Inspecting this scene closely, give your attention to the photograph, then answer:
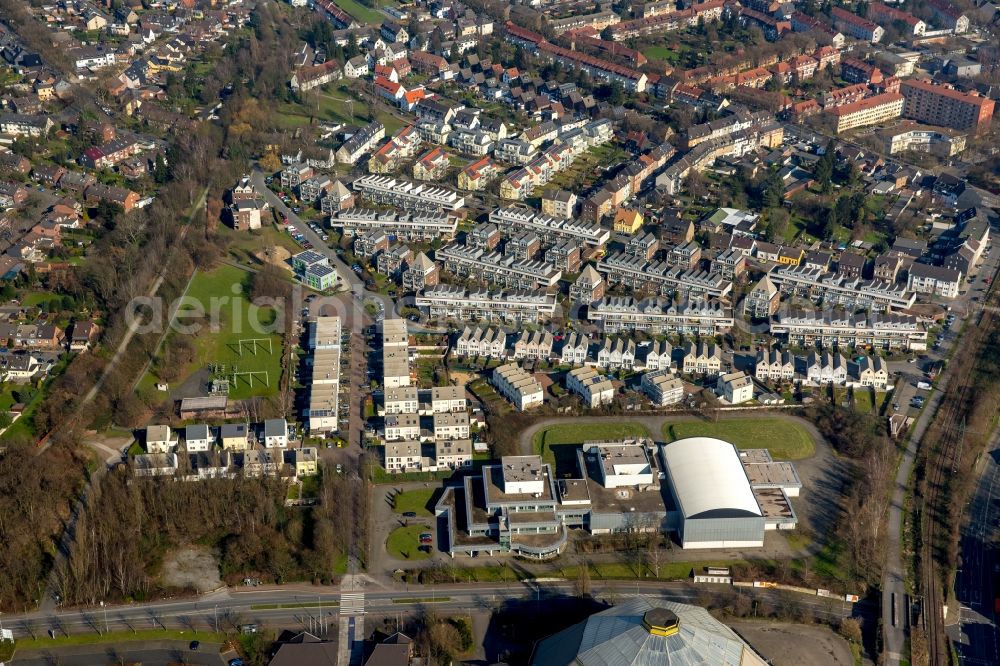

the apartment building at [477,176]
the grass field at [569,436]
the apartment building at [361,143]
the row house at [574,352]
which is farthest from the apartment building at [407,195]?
the grass field at [569,436]

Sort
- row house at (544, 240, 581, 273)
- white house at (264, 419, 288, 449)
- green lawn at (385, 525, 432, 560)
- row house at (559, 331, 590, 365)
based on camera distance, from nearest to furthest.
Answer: green lawn at (385, 525, 432, 560) → white house at (264, 419, 288, 449) → row house at (559, 331, 590, 365) → row house at (544, 240, 581, 273)

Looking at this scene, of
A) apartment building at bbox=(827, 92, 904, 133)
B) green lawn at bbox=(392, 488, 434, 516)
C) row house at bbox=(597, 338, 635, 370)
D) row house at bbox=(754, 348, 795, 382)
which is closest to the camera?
green lawn at bbox=(392, 488, 434, 516)

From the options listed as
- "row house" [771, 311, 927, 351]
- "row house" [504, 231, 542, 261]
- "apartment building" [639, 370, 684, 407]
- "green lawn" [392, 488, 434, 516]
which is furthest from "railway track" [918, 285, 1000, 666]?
"row house" [504, 231, 542, 261]

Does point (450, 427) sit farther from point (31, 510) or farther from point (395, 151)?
point (395, 151)

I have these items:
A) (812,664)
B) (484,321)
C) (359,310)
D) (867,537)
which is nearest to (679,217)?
(484,321)

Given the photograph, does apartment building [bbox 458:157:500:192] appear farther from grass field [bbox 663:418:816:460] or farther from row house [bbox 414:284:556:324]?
grass field [bbox 663:418:816:460]

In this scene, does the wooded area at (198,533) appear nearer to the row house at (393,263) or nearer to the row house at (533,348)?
the row house at (533,348)

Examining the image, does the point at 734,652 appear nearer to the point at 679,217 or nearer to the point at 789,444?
the point at 789,444
